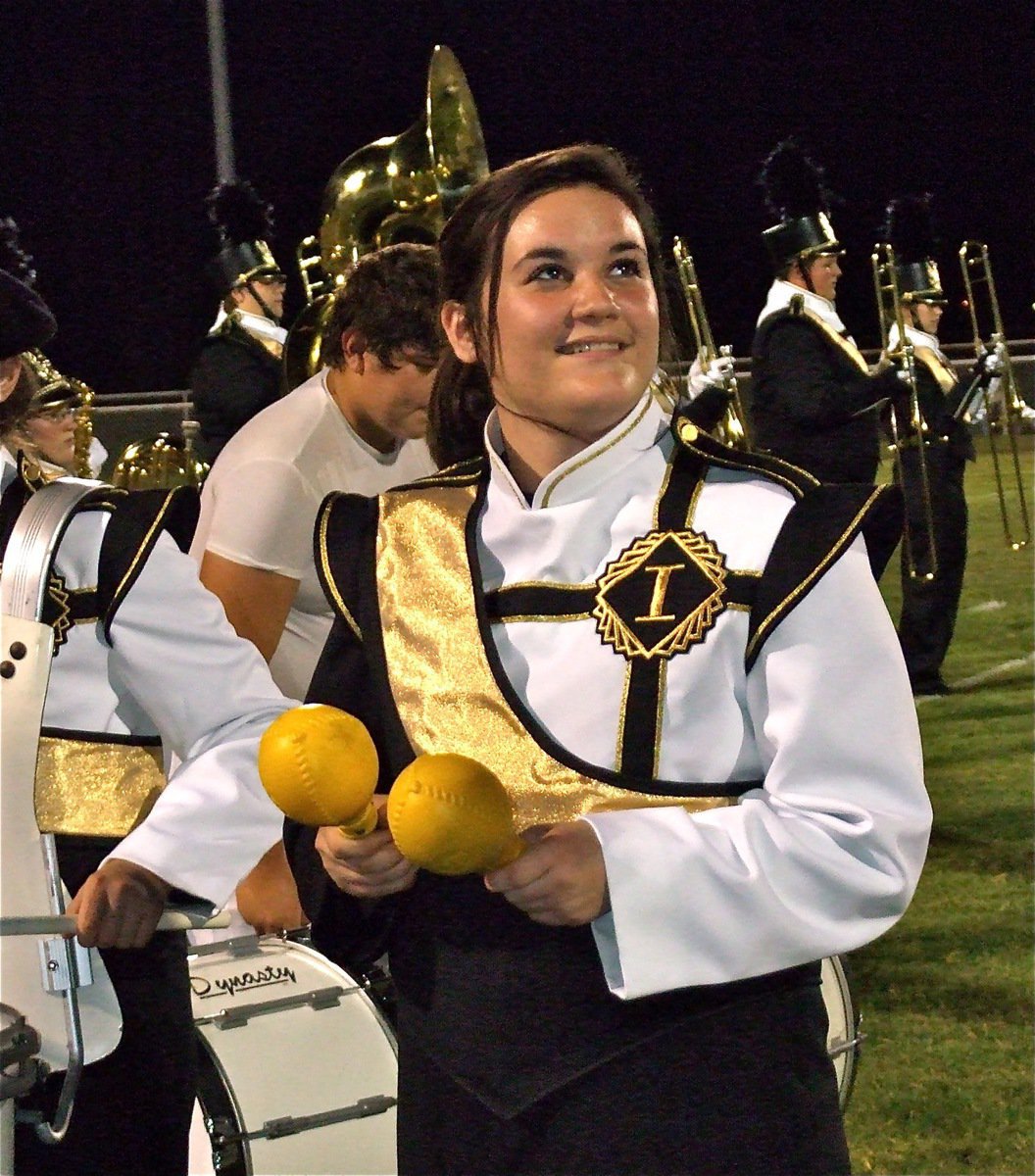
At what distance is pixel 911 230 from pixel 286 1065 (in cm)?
A: 813

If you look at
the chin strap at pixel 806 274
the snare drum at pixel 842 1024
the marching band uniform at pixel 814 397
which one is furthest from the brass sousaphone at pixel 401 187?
the chin strap at pixel 806 274

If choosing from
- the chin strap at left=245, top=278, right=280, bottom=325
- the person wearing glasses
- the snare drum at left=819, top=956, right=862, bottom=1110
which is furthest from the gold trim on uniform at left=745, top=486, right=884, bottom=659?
the chin strap at left=245, top=278, right=280, bottom=325

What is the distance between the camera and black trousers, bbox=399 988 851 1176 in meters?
1.44

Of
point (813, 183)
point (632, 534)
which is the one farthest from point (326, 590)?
point (813, 183)

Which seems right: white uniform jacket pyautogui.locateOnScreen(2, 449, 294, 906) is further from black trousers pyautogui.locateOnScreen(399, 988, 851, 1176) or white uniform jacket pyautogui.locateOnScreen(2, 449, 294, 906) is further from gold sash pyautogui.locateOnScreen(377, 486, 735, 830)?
black trousers pyautogui.locateOnScreen(399, 988, 851, 1176)

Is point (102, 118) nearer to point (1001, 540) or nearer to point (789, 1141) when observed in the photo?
point (1001, 540)

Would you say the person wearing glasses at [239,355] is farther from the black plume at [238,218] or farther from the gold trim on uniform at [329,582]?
the gold trim on uniform at [329,582]

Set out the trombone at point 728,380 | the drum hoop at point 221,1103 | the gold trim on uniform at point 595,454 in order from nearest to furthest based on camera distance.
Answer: the gold trim on uniform at point 595,454 → the drum hoop at point 221,1103 → the trombone at point 728,380

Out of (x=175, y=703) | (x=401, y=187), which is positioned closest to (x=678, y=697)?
(x=175, y=703)

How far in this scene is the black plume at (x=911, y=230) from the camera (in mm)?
9758

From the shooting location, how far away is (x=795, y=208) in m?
8.57

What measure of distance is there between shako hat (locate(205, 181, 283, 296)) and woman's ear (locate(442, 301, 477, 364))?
6257 mm

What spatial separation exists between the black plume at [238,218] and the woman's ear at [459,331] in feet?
22.1

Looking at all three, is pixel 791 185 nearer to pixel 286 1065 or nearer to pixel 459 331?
pixel 286 1065
